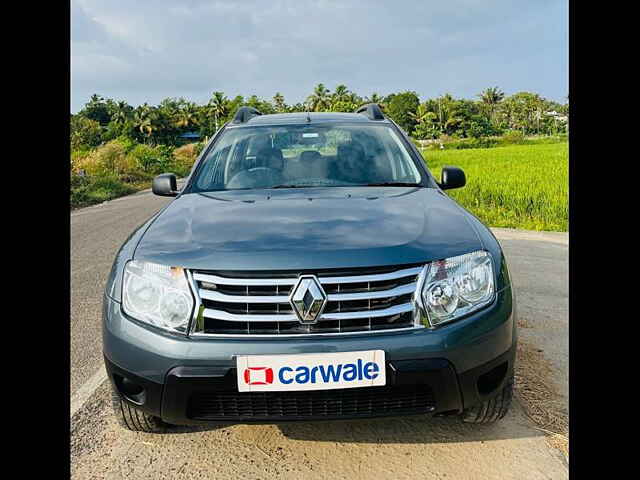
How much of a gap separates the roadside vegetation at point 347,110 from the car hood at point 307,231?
449 inches

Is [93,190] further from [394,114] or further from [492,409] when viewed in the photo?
[394,114]

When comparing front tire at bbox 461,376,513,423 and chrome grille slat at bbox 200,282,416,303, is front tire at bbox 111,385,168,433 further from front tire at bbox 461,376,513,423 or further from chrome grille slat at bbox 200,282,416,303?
front tire at bbox 461,376,513,423

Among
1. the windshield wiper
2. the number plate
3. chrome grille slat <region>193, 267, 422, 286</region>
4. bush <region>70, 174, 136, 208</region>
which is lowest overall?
the number plate

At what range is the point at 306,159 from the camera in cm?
360

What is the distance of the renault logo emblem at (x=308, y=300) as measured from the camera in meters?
2.14

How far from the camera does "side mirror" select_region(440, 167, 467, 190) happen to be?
3.69m

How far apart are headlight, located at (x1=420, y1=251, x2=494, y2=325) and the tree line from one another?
82.8m

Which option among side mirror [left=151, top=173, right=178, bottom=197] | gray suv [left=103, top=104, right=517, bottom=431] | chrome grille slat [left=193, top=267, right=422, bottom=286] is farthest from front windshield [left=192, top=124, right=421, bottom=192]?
chrome grille slat [left=193, top=267, right=422, bottom=286]

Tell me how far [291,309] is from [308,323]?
0.27 feet

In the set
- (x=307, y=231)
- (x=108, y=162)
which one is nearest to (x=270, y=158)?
(x=307, y=231)

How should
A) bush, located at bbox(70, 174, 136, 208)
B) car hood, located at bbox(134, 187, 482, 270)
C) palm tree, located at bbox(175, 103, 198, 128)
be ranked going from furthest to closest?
palm tree, located at bbox(175, 103, 198, 128)
bush, located at bbox(70, 174, 136, 208)
car hood, located at bbox(134, 187, 482, 270)

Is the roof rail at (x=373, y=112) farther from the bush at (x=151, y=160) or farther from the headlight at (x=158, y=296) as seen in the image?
the bush at (x=151, y=160)

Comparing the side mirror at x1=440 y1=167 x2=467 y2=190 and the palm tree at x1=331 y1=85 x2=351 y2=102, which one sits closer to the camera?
the side mirror at x1=440 y1=167 x2=467 y2=190
